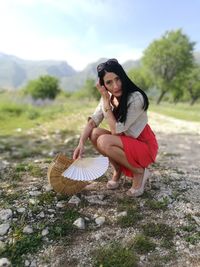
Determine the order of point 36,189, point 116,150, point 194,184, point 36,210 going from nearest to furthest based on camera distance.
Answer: point 36,210 → point 116,150 → point 36,189 → point 194,184

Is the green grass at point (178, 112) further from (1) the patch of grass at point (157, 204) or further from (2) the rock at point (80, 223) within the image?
(2) the rock at point (80, 223)

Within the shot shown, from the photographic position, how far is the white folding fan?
5.29 meters

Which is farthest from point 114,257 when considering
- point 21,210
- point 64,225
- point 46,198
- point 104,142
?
point 104,142

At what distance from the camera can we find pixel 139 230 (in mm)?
4938

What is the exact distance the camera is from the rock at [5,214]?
16.7 feet

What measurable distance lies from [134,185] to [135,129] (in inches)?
35.5

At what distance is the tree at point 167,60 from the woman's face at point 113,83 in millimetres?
57568

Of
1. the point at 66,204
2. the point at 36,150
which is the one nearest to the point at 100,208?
the point at 66,204

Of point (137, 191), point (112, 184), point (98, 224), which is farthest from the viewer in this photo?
point (112, 184)

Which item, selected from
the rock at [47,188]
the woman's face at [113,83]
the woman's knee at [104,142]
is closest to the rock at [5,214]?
the rock at [47,188]

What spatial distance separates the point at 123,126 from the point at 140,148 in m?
0.45

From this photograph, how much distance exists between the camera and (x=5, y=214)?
5.16 m

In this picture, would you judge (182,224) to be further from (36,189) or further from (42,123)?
(42,123)

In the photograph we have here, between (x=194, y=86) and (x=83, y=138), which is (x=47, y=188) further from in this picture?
(x=194, y=86)
